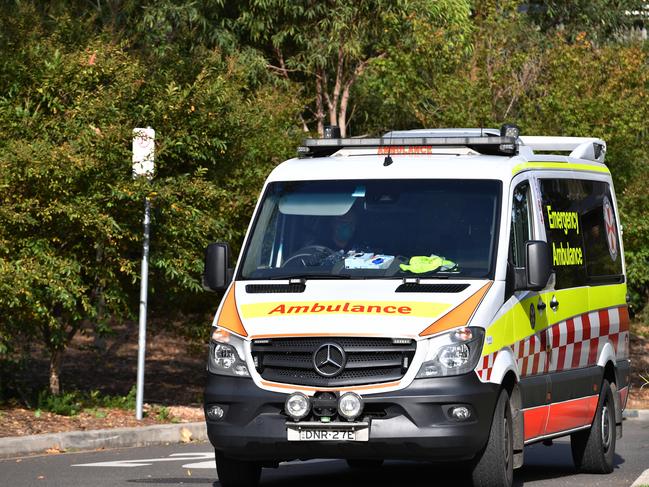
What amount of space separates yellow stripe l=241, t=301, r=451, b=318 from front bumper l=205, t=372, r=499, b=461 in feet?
1.50

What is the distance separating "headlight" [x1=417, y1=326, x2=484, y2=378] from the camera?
9422mm

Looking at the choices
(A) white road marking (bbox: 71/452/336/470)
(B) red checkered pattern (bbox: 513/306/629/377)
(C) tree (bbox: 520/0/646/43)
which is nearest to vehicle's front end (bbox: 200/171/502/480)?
(B) red checkered pattern (bbox: 513/306/629/377)

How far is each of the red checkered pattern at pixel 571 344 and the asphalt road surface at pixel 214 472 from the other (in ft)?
3.15

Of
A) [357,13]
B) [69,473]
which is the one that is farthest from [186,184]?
[357,13]

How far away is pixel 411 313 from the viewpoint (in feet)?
31.5

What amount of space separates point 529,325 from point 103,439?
5.53m

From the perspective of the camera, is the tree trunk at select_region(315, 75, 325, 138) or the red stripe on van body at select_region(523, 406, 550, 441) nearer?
the red stripe on van body at select_region(523, 406, 550, 441)

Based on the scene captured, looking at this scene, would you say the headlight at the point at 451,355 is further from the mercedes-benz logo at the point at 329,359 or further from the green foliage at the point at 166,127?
the green foliage at the point at 166,127

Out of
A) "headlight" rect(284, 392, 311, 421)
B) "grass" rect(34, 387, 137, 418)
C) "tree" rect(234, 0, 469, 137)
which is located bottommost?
"grass" rect(34, 387, 137, 418)

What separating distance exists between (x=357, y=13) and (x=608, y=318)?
18773 mm

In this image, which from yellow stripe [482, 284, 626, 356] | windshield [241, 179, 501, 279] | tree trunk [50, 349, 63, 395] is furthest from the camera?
tree trunk [50, 349, 63, 395]

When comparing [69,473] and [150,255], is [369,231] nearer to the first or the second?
[69,473]

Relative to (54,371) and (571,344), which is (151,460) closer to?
(571,344)

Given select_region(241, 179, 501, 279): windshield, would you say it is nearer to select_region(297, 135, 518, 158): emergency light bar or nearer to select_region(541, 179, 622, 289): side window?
select_region(297, 135, 518, 158): emergency light bar
